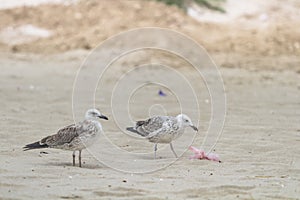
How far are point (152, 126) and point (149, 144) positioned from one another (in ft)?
2.53

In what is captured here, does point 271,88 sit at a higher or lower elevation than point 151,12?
lower

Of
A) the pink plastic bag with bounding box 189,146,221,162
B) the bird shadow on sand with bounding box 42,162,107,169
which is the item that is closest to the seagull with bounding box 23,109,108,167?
the bird shadow on sand with bounding box 42,162,107,169

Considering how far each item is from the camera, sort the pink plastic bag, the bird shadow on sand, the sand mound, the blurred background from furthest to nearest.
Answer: the sand mound → the blurred background → the pink plastic bag → the bird shadow on sand

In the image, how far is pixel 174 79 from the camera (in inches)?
611

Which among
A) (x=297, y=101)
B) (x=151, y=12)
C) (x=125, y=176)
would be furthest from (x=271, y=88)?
(x=125, y=176)

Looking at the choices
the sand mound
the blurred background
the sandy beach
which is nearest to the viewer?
the sandy beach

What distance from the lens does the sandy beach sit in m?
7.54

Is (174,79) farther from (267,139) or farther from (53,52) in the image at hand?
(267,139)

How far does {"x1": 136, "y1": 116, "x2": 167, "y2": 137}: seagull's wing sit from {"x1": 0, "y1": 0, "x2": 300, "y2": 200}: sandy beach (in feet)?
0.80

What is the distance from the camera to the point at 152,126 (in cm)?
916

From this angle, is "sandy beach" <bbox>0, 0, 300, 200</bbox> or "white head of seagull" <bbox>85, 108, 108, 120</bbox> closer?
"sandy beach" <bbox>0, 0, 300, 200</bbox>

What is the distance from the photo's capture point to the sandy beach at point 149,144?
754cm

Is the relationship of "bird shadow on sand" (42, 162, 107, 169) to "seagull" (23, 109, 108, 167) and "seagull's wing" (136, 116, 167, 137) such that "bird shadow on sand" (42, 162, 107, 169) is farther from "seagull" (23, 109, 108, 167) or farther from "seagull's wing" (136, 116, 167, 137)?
"seagull's wing" (136, 116, 167, 137)

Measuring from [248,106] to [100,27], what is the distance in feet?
17.5
